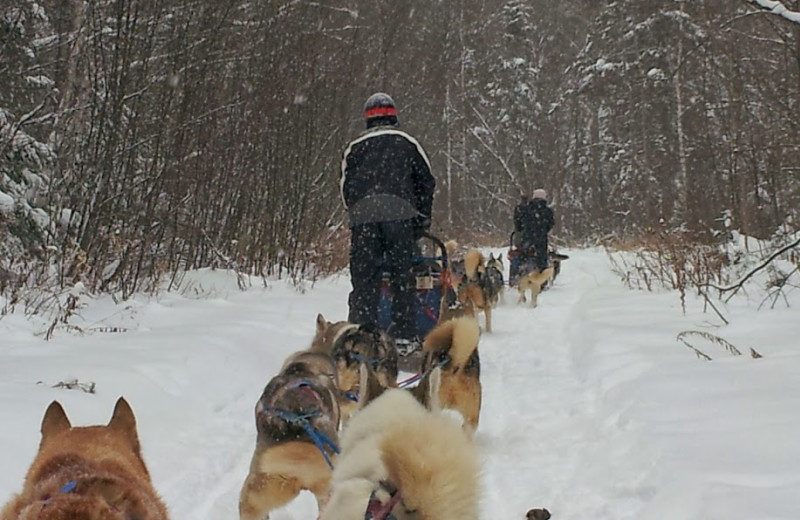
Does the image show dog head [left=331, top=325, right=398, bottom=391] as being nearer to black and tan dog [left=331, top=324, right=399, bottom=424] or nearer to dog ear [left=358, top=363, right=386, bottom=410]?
black and tan dog [left=331, top=324, right=399, bottom=424]

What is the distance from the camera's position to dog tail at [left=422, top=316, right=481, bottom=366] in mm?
4102

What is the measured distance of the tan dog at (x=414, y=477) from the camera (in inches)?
63.3

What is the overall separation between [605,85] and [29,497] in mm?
30031

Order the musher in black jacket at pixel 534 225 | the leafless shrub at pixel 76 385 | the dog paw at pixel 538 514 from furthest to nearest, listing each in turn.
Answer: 1. the musher in black jacket at pixel 534 225
2. the leafless shrub at pixel 76 385
3. the dog paw at pixel 538 514

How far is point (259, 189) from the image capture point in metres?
10.6

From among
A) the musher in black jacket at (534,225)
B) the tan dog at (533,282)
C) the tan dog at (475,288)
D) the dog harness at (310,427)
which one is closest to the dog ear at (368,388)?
the dog harness at (310,427)

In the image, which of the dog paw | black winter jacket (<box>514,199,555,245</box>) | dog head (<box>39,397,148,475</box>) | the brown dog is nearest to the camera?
dog head (<box>39,397,148,475</box>)

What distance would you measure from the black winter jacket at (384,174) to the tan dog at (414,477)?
3823 millimetres

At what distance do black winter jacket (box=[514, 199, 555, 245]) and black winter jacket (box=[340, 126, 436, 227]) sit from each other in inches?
305

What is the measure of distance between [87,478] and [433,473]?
90 centimetres

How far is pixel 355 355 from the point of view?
4410mm

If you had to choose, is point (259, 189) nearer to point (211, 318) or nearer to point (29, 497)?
point (211, 318)

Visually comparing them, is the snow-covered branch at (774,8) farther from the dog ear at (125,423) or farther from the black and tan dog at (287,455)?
the dog ear at (125,423)

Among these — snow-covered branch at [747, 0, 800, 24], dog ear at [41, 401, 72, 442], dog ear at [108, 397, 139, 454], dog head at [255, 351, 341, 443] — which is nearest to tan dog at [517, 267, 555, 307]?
snow-covered branch at [747, 0, 800, 24]
